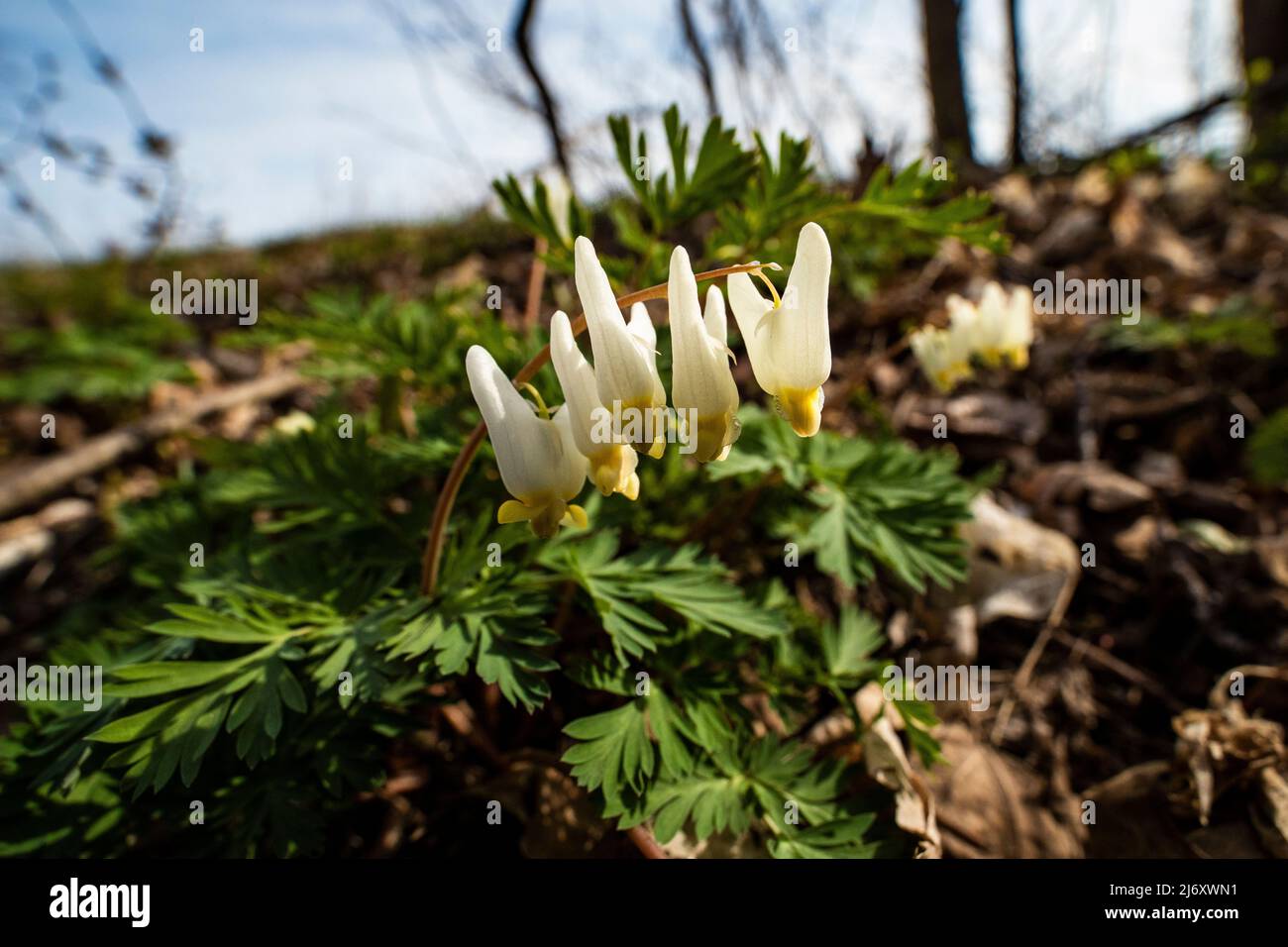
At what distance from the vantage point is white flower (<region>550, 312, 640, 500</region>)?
112cm

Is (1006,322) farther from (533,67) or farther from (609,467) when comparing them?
(533,67)

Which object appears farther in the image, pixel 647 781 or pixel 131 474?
pixel 131 474

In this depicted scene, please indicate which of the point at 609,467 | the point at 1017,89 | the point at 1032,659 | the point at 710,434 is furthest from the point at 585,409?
the point at 1017,89

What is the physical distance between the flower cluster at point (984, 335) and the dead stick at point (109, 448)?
3.59m

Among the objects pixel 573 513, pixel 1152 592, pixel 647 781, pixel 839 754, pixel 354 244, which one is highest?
pixel 354 244

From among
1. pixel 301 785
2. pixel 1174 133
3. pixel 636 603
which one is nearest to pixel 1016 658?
pixel 636 603

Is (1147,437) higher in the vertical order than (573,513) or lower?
higher

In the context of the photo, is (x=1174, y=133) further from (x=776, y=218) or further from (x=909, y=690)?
(x=909, y=690)

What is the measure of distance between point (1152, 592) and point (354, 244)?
831 centimetres

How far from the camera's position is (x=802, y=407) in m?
1.12

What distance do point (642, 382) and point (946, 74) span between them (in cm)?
878

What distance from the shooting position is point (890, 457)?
193cm

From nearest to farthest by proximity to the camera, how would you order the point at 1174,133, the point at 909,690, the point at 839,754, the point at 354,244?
the point at 909,690 → the point at 839,754 → the point at 1174,133 → the point at 354,244

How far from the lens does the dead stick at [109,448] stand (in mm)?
3752
